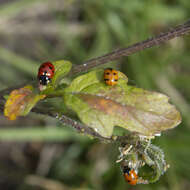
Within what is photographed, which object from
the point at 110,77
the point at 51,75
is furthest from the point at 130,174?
the point at 51,75

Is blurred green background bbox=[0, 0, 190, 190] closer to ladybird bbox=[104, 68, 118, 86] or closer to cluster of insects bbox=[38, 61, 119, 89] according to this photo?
cluster of insects bbox=[38, 61, 119, 89]

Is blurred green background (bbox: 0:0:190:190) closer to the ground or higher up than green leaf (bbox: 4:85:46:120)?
higher up

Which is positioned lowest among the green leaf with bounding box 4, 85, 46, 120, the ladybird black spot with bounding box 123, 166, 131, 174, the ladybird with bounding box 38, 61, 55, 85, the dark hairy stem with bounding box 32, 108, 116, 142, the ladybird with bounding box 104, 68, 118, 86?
the ladybird black spot with bounding box 123, 166, 131, 174

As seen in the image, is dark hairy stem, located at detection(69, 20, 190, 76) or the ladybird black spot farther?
the ladybird black spot

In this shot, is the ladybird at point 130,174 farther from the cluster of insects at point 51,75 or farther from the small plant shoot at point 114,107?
the cluster of insects at point 51,75

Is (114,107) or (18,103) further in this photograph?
(18,103)

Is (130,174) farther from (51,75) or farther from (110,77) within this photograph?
(51,75)

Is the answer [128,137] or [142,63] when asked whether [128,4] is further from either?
[128,137]

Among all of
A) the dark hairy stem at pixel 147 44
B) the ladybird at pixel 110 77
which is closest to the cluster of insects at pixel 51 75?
the ladybird at pixel 110 77

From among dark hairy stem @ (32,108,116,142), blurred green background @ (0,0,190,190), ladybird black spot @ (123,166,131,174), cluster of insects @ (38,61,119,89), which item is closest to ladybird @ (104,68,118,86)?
cluster of insects @ (38,61,119,89)
